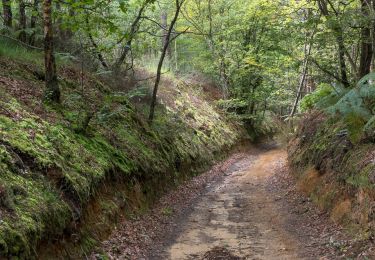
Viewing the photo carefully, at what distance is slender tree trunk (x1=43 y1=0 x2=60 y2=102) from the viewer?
9000 millimetres

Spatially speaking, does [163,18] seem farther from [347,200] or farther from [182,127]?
[347,200]

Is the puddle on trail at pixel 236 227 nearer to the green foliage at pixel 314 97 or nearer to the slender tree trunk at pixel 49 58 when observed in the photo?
the green foliage at pixel 314 97

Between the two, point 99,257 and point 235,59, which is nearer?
point 99,257

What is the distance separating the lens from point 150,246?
26.6 feet

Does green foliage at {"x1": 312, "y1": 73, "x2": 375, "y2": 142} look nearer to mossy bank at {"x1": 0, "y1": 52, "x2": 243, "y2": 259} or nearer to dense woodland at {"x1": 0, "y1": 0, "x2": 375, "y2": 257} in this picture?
dense woodland at {"x1": 0, "y1": 0, "x2": 375, "y2": 257}

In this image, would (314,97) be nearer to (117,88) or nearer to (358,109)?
(358,109)

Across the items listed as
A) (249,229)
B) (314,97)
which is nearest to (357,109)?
(249,229)

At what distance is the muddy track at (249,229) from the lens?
7.60 meters

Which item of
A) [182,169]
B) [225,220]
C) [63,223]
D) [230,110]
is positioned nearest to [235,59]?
[230,110]

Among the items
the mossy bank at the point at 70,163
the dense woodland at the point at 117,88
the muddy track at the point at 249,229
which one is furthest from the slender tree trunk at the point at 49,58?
the muddy track at the point at 249,229

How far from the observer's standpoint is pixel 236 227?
9.53m

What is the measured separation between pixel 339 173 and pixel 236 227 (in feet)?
9.39

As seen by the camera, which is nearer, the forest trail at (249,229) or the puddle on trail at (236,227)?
the forest trail at (249,229)

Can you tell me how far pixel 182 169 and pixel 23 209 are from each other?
9.52 meters
